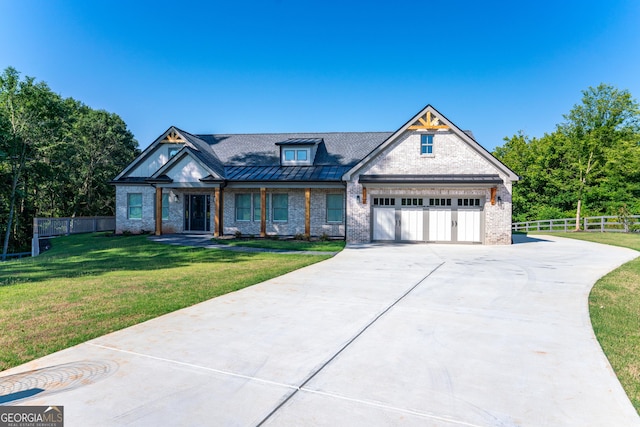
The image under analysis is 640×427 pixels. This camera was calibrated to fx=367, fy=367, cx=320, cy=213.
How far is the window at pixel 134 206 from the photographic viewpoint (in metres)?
23.8

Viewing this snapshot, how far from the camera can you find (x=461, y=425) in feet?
9.66

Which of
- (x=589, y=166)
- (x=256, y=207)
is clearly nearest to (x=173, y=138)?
(x=256, y=207)

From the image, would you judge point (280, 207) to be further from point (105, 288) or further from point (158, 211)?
point (105, 288)

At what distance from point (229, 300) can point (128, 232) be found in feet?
60.7

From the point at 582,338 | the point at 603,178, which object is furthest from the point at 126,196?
the point at 603,178

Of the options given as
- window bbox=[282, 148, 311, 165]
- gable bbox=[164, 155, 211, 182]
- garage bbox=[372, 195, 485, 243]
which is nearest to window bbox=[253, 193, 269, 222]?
window bbox=[282, 148, 311, 165]

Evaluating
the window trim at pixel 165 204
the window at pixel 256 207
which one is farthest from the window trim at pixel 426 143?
the window trim at pixel 165 204

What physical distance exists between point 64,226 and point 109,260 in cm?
1431

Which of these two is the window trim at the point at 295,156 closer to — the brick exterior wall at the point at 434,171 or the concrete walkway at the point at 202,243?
the brick exterior wall at the point at 434,171

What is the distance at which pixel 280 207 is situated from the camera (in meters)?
22.1

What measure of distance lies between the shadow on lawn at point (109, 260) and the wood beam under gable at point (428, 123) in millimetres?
10545

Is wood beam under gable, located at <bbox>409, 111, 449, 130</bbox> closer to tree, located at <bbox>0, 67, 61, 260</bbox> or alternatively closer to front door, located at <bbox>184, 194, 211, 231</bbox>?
front door, located at <bbox>184, 194, 211, 231</bbox>

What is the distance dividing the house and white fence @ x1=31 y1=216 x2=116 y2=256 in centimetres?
370

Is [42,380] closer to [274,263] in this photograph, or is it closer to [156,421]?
[156,421]
